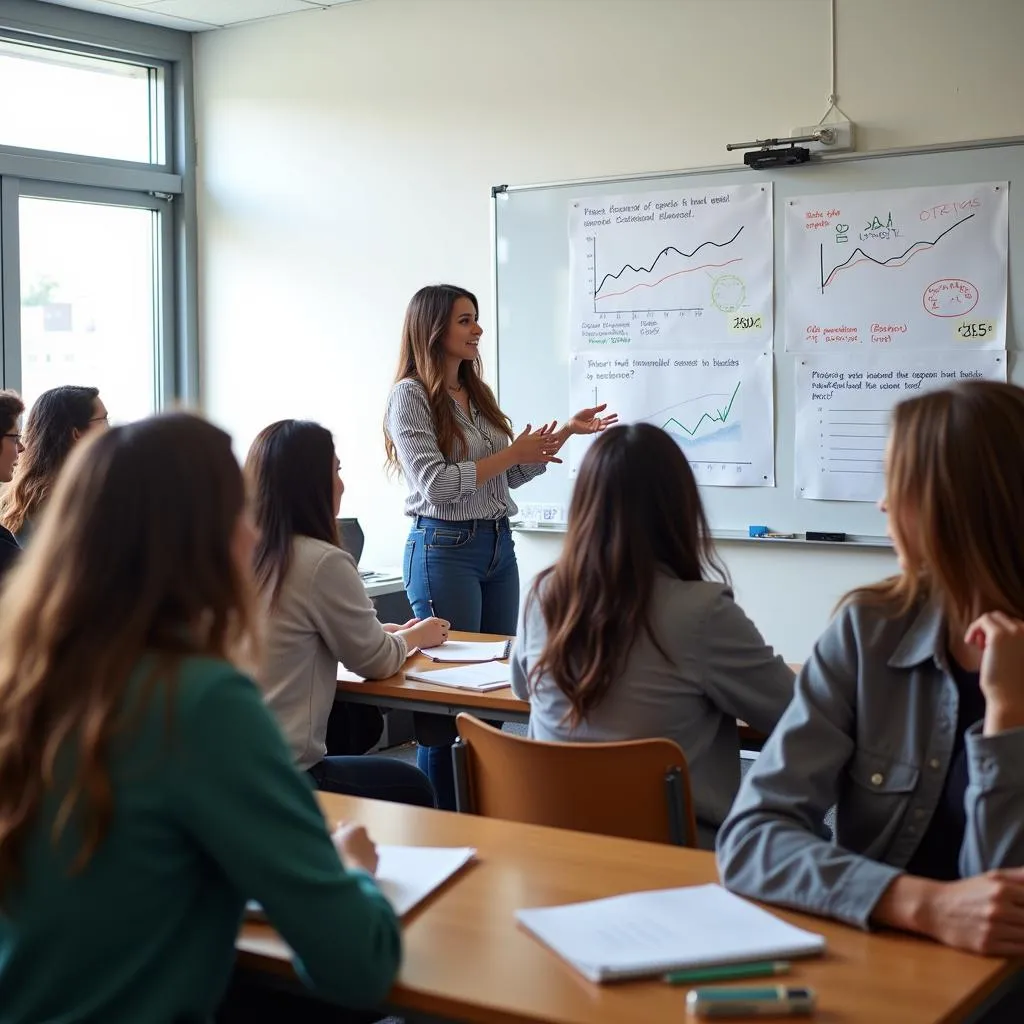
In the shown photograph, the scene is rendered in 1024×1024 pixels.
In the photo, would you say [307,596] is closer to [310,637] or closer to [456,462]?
[310,637]

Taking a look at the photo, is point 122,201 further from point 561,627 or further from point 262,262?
point 561,627

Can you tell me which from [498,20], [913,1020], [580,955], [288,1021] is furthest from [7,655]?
[498,20]

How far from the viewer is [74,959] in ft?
3.97

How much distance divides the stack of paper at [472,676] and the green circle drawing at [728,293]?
6.23 ft

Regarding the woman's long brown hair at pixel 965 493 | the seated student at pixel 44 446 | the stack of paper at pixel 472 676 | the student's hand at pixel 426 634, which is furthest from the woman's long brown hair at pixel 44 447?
the woman's long brown hair at pixel 965 493

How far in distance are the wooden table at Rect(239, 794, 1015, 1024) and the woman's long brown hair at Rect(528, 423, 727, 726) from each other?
1.60 feet

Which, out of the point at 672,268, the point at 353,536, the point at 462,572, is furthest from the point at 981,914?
the point at 353,536

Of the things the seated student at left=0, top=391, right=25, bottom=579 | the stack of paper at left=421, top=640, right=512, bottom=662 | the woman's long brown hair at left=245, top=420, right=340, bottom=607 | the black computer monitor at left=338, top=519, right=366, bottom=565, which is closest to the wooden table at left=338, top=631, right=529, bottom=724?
the stack of paper at left=421, top=640, right=512, bottom=662

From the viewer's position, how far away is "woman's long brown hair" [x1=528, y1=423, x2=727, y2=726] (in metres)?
Answer: 2.13

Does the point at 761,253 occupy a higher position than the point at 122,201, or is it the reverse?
the point at 122,201

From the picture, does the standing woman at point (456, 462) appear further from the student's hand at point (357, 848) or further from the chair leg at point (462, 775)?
the student's hand at point (357, 848)

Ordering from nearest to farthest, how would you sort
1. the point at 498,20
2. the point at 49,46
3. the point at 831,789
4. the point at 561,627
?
the point at 831,789 < the point at 561,627 < the point at 498,20 < the point at 49,46

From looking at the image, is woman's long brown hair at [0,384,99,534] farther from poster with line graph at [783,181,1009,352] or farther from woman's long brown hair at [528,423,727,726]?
poster with line graph at [783,181,1009,352]

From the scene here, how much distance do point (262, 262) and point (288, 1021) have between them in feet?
14.0
